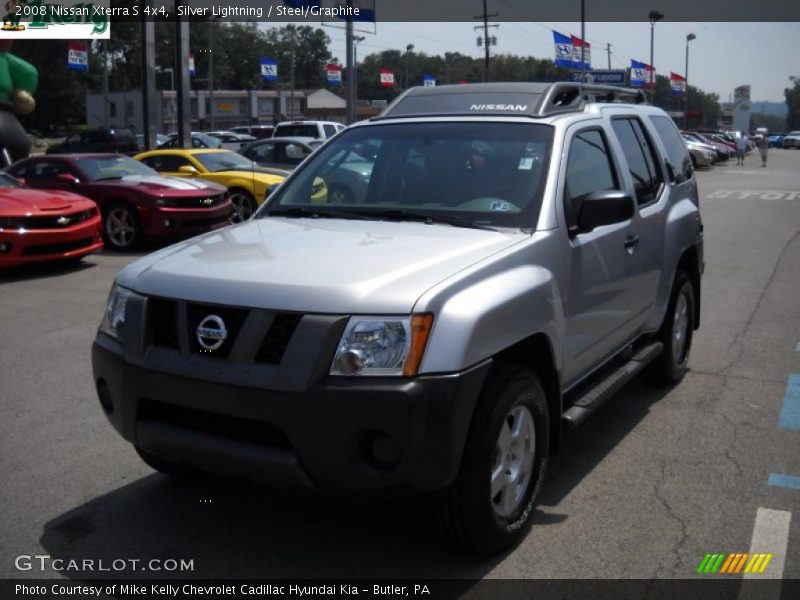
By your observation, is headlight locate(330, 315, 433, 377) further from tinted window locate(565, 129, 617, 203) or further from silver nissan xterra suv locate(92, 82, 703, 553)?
tinted window locate(565, 129, 617, 203)

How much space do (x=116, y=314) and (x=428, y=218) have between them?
154 centimetres

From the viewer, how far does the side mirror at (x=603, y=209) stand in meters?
4.22

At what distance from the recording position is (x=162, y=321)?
3.60 meters

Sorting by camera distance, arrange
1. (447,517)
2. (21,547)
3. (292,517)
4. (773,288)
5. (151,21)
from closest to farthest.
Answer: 1. (447,517)
2. (21,547)
3. (292,517)
4. (773,288)
5. (151,21)

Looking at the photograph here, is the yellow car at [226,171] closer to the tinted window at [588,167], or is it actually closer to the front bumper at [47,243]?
the front bumper at [47,243]

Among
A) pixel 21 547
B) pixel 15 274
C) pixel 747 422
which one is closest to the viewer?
pixel 21 547

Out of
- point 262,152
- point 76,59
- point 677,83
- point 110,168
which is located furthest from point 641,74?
point 110,168

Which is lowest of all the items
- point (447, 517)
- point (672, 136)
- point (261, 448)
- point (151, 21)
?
point (447, 517)

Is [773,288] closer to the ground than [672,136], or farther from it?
closer to the ground

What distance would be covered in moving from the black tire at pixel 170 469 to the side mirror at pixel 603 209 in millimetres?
2235

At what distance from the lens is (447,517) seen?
3492 millimetres

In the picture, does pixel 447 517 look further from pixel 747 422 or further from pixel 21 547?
pixel 747 422

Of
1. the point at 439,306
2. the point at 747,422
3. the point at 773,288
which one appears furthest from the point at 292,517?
the point at 773,288

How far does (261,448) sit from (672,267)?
3570 mm
